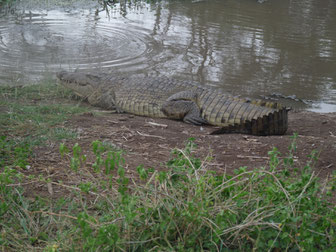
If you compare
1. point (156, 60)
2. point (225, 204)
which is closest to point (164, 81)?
point (156, 60)

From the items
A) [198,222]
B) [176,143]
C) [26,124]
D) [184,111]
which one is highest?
[198,222]

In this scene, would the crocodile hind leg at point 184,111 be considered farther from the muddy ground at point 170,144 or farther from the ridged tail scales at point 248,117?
the muddy ground at point 170,144

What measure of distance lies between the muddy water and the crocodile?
1.31 m

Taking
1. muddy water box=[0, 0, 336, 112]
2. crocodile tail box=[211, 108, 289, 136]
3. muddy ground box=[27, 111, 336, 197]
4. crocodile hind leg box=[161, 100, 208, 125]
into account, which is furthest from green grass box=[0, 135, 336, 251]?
muddy water box=[0, 0, 336, 112]

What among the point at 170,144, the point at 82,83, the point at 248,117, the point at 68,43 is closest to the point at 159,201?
the point at 170,144

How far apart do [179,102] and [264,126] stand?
1.44 meters

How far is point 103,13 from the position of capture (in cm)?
1226

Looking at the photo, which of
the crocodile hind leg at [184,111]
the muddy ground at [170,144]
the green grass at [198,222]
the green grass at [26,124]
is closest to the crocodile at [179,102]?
the crocodile hind leg at [184,111]

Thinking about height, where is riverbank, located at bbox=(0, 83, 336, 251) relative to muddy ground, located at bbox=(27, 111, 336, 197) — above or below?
above

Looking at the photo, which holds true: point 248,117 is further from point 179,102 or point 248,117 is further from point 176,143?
point 176,143

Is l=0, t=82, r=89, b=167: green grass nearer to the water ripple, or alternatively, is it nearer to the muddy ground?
the muddy ground

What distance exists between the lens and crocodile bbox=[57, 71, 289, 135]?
481cm

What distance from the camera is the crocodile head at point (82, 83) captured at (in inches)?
259

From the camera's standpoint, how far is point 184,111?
5676 millimetres
